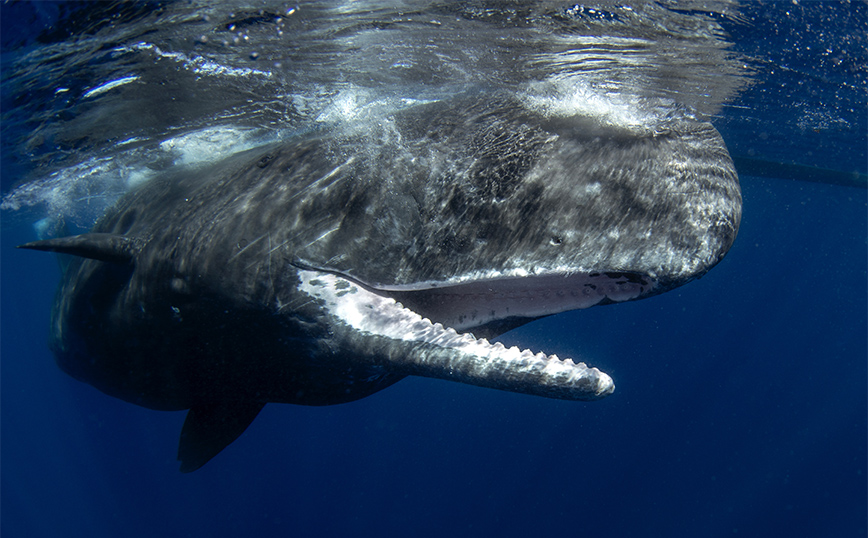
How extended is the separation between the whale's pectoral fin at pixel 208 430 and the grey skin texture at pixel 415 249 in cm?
25

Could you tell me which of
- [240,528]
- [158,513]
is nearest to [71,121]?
[240,528]

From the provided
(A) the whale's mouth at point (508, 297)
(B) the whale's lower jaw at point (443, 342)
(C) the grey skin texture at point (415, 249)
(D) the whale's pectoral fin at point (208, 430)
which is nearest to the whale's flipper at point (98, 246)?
(C) the grey skin texture at point (415, 249)

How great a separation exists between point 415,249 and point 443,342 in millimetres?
876

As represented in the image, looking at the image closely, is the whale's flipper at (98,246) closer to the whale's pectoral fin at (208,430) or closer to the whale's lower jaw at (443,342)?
the whale's pectoral fin at (208,430)

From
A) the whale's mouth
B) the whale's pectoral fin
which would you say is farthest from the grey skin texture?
the whale's pectoral fin

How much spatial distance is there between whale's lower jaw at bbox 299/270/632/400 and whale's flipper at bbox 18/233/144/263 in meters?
2.82

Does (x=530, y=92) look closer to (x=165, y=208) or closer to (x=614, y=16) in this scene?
(x=614, y=16)

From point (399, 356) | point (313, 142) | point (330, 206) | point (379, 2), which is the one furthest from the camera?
point (379, 2)

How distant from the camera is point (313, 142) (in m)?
5.04

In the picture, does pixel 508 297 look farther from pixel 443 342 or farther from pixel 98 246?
pixel 98 246

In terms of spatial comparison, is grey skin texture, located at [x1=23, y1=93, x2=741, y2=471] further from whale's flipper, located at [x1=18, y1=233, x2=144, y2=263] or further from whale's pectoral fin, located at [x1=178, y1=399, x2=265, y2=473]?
whale's pectoral fin, located at [x1=178, y1=399, x2=265, y2=473]

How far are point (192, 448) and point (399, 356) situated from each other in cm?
415

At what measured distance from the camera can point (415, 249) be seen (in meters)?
3.59

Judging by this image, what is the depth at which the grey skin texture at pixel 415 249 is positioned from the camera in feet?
9.73
